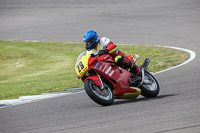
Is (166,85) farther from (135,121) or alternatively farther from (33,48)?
(33,48)

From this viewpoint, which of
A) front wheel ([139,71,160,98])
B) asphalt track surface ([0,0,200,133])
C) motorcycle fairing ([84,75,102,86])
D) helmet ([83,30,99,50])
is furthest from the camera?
front wheel ([139,71,160,98])

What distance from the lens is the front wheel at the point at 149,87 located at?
8430 millimetres

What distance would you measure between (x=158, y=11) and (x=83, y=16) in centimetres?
459

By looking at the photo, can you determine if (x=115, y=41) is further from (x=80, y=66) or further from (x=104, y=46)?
(x=80, y=66)

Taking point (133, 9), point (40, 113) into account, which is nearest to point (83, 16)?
point (133, 9)

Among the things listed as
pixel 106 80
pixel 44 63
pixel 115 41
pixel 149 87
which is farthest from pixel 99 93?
pixel 115 41

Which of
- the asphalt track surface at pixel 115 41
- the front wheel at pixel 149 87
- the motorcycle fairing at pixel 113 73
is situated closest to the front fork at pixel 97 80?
the motorcycle fairing at pixel 113 73

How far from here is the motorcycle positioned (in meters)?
7.70

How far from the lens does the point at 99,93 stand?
774 centimetres

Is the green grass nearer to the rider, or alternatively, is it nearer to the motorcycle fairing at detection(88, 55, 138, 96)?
the rider

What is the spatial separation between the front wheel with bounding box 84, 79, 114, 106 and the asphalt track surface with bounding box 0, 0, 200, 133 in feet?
0.63

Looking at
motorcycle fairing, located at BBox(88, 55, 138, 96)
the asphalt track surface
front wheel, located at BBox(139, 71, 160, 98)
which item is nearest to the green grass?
the asphalt track surface

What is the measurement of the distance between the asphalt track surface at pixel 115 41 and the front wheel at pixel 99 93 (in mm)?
191

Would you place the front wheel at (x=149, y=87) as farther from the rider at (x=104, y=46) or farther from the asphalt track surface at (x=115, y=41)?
the rider at (x=104, y=46)
